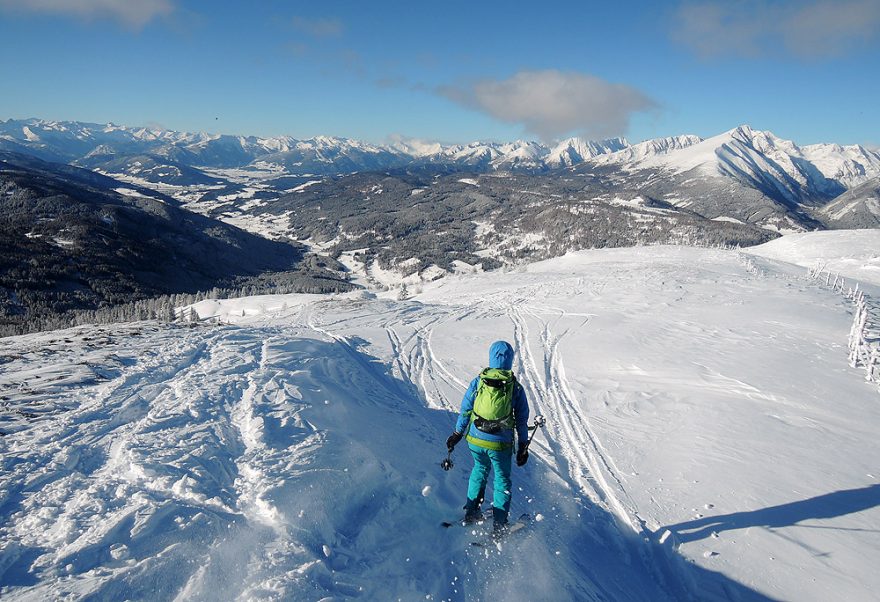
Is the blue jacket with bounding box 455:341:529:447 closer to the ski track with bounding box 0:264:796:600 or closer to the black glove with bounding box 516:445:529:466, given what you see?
the black glove with bounding box 516:445:529:466

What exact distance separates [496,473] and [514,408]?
1.10m

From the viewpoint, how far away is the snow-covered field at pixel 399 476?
581 cm

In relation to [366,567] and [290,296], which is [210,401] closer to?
[366,567]

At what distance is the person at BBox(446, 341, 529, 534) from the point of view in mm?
6820

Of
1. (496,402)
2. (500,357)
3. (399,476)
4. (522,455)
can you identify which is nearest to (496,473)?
(522,455)

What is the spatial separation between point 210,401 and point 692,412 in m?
14.8

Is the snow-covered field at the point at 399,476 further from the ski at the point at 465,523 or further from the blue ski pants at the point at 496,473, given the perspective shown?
the blue ski pants at the point at 496,473

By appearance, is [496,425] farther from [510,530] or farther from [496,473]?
[510,530]

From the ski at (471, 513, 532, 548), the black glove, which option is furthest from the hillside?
the black glove

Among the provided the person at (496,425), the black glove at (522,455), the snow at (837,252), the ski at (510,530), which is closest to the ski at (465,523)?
the person at (496,425)

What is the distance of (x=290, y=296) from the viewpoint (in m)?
65.9

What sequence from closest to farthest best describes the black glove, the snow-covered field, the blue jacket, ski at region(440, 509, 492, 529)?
the snow-covered field < the black glove < the blue jacket < ski at region(440, 509, 492, 529)

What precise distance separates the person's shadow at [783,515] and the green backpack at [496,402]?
14.9 ft

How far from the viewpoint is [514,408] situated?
23.1ft
